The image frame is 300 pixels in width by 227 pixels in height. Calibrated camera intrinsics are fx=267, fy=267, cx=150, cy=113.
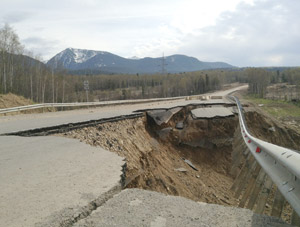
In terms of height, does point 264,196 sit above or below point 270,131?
above

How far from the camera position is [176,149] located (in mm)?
15016

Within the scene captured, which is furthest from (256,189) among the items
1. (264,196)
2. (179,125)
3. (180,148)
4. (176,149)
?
(179,125)

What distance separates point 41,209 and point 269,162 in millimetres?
3601

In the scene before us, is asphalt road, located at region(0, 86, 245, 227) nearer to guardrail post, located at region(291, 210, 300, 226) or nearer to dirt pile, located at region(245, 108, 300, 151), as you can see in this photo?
guardrail post, located at region(291, 210, 300, 226)

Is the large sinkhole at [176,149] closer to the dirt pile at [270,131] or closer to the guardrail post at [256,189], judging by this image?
the guardrail post at [256,189]

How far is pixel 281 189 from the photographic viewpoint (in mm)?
3264

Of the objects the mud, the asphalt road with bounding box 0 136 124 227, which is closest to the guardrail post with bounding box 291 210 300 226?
the asphalt road with bounding box 0 136 124 227

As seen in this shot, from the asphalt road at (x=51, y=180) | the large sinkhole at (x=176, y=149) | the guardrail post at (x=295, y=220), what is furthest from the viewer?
the large sinkhole at (x=176, y=149)

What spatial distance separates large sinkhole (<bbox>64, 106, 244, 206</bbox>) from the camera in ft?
28.9

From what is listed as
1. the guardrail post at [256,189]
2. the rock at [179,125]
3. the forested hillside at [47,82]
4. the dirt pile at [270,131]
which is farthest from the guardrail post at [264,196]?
the forested hillside at [47,82]

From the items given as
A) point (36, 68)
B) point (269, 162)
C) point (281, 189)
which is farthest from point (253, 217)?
point (36, 68)

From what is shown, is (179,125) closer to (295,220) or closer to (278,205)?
(278,205)

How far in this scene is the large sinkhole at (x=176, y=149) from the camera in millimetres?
8812

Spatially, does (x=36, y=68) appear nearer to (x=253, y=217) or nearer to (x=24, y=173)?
(x=24, y=173)
